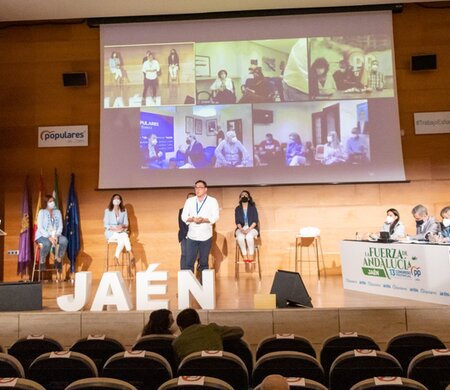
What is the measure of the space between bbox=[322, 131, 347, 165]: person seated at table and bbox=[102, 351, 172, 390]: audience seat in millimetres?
6333

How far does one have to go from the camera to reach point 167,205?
338 inches

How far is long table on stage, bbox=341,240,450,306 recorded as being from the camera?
5.07 meters

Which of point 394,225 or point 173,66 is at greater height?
point 173,66

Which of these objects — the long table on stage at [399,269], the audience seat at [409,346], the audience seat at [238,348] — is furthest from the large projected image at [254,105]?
the audience seat at [409,346]

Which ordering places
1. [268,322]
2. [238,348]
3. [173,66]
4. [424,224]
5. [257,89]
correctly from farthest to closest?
[173,66], [257,89], [424,224], [268,322], [238,348]

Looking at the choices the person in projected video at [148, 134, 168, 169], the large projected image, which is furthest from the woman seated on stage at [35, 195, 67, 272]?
the person in projected video at [148, 134, 168, 169]

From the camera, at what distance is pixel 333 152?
8258 millimetres

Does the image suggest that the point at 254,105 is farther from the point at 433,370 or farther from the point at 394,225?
the point at 433,370

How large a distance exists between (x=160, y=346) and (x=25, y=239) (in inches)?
240

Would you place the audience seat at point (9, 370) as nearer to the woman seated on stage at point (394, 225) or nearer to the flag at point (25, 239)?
the woman seated on stage at point (394, 225)

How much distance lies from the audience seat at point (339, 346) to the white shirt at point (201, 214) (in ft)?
11.4

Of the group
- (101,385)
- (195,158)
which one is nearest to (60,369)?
(101,385)

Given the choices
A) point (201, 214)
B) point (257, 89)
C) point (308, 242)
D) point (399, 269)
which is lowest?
point (399, 269)

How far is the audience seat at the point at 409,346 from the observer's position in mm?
2855
